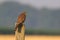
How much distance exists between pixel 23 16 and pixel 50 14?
13.2 m

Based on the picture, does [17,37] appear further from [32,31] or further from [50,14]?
[50,14]

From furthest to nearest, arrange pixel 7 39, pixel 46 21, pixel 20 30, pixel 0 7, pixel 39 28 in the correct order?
pixel 0 7
pixel 46 21
pixel 39 28
pixel 7 39
pixel 20 30

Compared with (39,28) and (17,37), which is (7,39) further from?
(17,37)

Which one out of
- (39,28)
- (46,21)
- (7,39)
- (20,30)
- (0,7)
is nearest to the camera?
(20,30)

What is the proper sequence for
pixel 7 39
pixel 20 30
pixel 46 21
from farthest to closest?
pixel 46 21 < pixel 7 39 < pixel 20 30

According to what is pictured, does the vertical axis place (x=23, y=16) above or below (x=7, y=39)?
above

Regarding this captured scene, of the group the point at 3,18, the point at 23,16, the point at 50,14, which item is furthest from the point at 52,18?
the point at 23,16

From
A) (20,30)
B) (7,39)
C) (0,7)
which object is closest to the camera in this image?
(20,30)

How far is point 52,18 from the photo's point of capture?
1510cm

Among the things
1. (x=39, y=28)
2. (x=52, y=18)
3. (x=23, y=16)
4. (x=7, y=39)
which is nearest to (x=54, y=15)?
(x=52, y=18)

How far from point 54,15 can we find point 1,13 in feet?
11.9

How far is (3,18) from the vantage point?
1405 cm

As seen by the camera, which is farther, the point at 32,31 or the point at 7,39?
the point at 32,31

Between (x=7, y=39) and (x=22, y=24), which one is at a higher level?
(x=22, y=24)
